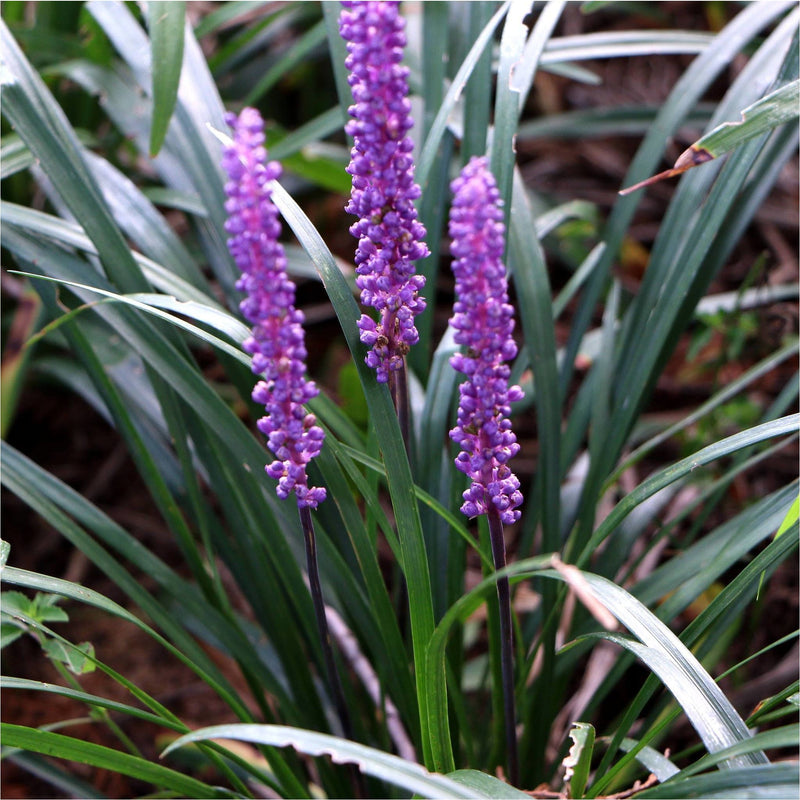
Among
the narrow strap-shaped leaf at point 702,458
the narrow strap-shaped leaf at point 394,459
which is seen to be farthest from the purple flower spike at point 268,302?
the narrow strap-shaped leaf at point 702,458

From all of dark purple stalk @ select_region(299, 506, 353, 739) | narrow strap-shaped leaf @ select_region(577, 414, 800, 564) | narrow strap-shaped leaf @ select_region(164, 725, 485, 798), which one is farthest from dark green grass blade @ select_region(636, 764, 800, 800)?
dark purple stalk @ select_region(299, 506, 353, 739)

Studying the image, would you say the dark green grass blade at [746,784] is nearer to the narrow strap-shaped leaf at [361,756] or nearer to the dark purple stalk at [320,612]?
the narrow strap-shaped leaf at [361,756]

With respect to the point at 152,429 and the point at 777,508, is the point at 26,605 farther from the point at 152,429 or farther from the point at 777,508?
the point at 777,508

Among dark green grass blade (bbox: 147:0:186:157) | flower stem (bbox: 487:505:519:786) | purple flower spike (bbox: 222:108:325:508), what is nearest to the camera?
purple flower spike (bbox: 222:108:325:508)

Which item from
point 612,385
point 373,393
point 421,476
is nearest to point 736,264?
point 612,385

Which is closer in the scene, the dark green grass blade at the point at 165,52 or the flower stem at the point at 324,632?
the flower stem at the point at 324,632

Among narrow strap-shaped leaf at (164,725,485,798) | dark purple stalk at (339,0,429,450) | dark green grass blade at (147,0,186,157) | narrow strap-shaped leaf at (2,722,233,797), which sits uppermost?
dark green grass blade at (147,0,186,157)

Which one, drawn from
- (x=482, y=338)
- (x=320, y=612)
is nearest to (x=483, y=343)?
(x=482, y=338)

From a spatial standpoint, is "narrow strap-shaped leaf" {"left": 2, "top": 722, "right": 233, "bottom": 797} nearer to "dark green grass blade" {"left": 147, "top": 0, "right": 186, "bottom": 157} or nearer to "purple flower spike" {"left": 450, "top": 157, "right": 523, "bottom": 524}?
"purple flower spike" {"left": 450, "top": 157, "right": 523, "bottom": 524}
